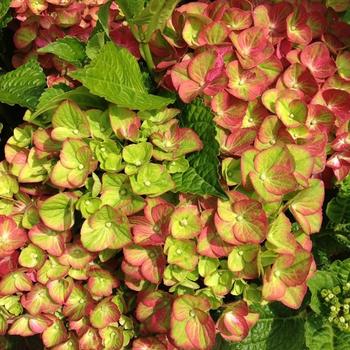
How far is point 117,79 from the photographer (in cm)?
92

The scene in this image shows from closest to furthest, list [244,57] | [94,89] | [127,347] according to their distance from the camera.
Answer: [94,89] < [244,57] < [127,347]

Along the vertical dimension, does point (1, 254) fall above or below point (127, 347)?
above

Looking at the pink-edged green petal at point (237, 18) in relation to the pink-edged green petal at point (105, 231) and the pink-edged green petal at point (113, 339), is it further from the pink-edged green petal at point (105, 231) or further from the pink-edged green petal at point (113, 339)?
the pink-edged green petal at point (113, 339)

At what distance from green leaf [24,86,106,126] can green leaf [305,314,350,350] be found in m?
0.54

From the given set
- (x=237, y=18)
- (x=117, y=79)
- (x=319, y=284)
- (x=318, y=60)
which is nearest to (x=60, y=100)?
(x=117, y=79)

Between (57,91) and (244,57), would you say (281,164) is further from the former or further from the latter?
(57,91)

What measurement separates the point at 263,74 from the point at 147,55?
0.19m

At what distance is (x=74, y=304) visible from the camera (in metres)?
1.02

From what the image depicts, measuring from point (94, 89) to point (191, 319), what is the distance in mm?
372

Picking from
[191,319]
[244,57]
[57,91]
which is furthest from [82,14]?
[191,319]

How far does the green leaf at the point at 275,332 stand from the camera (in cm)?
115

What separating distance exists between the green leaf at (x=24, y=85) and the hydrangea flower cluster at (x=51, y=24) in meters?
0.04

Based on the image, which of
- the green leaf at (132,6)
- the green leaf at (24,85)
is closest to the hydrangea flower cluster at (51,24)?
the green leaf at (24,85)

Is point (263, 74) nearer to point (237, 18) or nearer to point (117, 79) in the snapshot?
point (237, 18)
